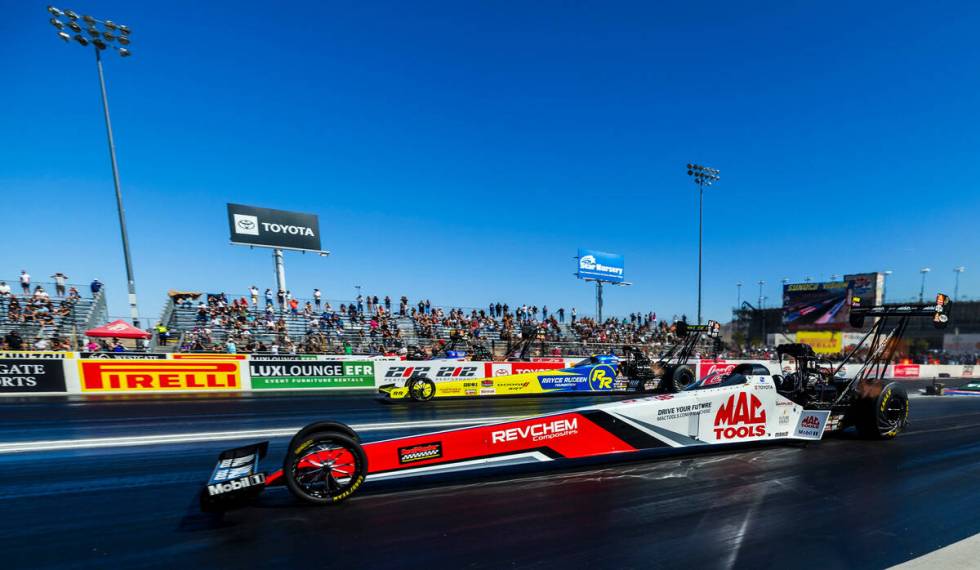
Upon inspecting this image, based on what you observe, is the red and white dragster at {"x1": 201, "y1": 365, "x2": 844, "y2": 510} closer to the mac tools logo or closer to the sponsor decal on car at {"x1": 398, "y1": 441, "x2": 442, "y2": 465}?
the sponsor decal on car at {"x1": 398, "y1": 441, "x2": 442, "y2": 465}

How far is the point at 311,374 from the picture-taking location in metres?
16.9

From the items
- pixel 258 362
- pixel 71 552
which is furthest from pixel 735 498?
pixel 258 362

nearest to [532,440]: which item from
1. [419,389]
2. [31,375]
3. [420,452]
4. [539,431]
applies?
[539,431]

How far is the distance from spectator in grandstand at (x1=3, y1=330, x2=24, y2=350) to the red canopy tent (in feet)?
5.72

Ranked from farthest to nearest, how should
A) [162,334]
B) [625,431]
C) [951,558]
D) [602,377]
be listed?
[162,334] < [602,377] < [625,431] < [951,558]

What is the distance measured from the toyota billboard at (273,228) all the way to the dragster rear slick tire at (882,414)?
91.9ft

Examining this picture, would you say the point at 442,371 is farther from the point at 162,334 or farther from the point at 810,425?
the point at 162,334

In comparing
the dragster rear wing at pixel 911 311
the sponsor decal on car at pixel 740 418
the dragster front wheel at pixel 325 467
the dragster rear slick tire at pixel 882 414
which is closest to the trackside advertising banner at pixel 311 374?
→ the dragster front wheel at pixel 325 467

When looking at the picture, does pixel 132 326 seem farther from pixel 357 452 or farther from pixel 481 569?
→ pixel 481 569

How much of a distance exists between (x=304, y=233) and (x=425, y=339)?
11.7 m

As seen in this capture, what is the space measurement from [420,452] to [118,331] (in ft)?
59.5

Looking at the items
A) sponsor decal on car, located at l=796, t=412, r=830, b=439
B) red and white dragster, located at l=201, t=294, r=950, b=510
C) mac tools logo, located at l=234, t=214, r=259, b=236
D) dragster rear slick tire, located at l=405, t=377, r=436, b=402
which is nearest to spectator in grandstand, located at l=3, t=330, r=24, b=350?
mac tools logo, located at l=234, t=214, r=259, b=236

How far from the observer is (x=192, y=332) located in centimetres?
1944

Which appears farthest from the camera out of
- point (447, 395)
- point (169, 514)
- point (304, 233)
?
point (304, 233)
